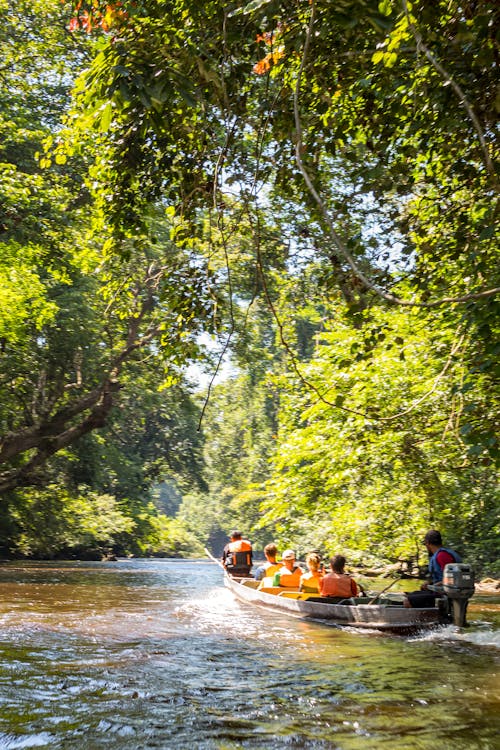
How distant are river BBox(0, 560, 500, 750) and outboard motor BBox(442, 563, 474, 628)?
0.26m

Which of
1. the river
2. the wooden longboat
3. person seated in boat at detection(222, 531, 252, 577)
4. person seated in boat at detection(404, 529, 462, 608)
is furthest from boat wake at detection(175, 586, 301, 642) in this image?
person seated in boat at detection(404, 529, 462, 608)

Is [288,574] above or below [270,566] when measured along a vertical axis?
below

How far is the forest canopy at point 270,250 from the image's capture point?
6066 mm

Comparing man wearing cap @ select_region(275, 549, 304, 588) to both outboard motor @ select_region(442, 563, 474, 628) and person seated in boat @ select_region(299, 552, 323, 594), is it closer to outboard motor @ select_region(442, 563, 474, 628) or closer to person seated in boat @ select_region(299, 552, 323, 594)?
person seated in boat @ select_region(299, 552, 323, 594)

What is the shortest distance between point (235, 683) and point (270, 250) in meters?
11.6

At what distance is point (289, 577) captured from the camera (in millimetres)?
14633

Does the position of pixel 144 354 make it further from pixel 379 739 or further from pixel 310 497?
pixel 379 739

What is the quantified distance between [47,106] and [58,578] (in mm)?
13668

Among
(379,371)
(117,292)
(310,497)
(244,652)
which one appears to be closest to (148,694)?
(244,652)

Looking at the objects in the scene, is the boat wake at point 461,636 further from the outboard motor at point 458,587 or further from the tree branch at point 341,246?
the tree branch at point 341,246

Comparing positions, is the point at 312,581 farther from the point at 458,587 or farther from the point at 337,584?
the point at 458,587

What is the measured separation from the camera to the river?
18.1ft

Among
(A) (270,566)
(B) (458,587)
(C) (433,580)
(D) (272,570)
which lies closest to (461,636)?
(B) (458,587)

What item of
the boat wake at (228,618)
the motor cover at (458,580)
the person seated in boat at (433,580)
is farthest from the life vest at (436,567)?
the boat wake at (228,618)
